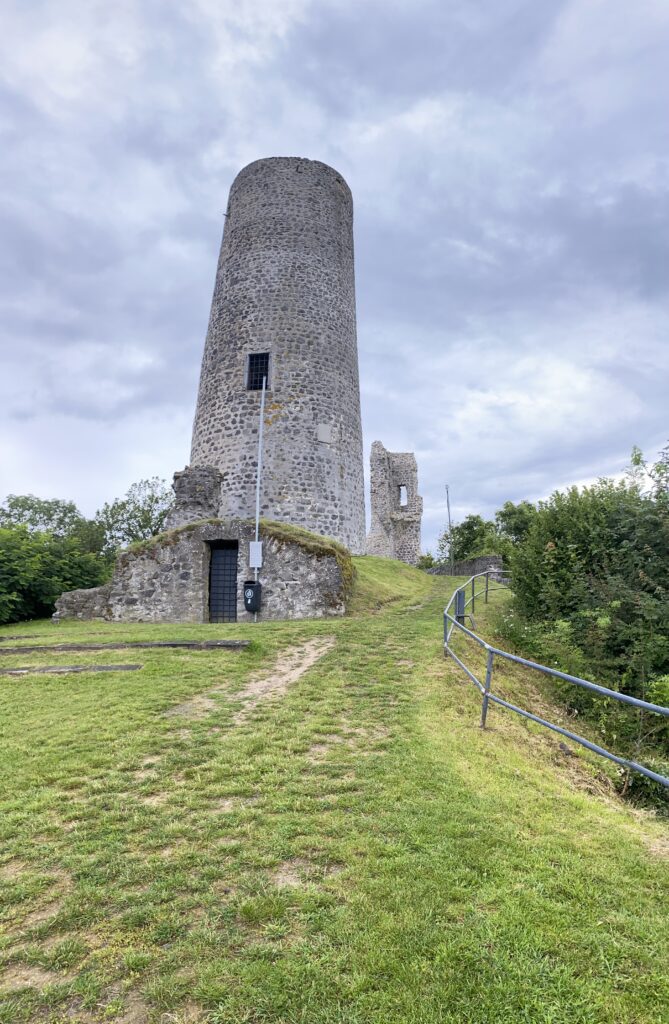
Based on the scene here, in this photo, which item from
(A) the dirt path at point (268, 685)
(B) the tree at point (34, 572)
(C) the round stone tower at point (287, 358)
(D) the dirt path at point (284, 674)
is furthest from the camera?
(C) the round stone tower at point (287, 358)

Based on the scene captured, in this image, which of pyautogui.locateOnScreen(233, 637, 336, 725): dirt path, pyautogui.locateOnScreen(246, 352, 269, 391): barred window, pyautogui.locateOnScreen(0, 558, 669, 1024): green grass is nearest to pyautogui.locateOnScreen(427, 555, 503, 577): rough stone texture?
pyautogui.locateOnScreen(246, 352, 269, 391): barred window

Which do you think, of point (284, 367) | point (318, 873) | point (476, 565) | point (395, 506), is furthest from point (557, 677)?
point (395, 506)

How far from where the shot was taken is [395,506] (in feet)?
123

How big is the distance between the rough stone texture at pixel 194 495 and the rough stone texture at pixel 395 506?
1663 cm

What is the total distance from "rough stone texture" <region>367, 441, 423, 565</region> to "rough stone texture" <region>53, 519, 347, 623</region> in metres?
18.7

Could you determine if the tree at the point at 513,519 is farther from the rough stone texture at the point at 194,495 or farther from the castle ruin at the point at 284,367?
the rough stone texture at the point at 194,495

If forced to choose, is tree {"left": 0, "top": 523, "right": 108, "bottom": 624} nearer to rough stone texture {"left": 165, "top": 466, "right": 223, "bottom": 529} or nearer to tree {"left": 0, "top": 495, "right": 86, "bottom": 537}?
rough stone texture {"left": 165, "top": 466, "right": 223, "bottom": 529}

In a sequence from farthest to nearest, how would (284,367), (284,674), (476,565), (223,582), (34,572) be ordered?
(476,565) < (284,367) < (34,572) < (223,582) < (284,674)

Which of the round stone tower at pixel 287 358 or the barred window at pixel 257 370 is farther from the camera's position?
the barred window at pixel 257 370

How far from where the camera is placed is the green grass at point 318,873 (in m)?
2.33

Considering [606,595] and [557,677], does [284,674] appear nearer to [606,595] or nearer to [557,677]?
[557,677]

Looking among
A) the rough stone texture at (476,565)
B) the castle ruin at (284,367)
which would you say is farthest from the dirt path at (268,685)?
the rough stone texture at (476,565)

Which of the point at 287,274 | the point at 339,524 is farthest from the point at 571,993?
the point at 287,274

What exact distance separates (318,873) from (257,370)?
1863 cm
